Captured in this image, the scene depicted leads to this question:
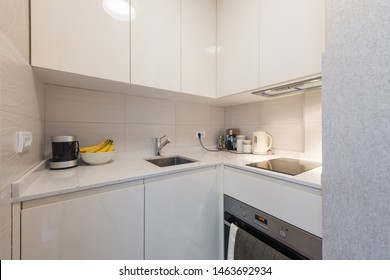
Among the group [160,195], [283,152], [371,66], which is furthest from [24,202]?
[283,152]

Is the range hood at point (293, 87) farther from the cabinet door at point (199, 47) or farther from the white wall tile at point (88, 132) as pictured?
the white wall tile at point (88, 132)

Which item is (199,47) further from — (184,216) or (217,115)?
(184,216)

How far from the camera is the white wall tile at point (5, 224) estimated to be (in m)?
0.45

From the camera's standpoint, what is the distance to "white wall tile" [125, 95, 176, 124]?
1.28 metres

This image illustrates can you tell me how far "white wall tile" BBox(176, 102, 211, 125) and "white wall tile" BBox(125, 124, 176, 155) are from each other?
5.5 inches

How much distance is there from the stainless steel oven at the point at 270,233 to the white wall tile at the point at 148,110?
35.1 inches

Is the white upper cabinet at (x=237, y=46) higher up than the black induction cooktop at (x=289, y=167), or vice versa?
the white upper cabinet at (x=237, y=46)

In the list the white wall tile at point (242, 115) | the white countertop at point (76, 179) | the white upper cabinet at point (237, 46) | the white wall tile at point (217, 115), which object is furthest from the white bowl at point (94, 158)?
the white wall tile at point (242, 115)

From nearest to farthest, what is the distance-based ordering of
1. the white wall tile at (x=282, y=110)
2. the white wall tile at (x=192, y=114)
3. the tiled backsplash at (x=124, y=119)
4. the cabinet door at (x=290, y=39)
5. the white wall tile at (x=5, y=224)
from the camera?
1. the white wall tile at (x=5, y=224)
2. the cabinet door at (x=290, y=39)
3. the tiled backsplash at (x=124, y=119)
4. the white wall tile at (x=282, y=110)
5. the white wall tile at (x=192, y=114)

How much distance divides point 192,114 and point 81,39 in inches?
40.4

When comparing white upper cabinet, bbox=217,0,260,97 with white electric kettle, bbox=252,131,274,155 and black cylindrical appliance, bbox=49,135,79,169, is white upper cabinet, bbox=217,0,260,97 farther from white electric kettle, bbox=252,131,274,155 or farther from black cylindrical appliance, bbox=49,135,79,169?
black cylindrical appliance, bbox=49,135,79,169

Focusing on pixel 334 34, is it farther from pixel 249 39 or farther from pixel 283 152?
pixel 283 152

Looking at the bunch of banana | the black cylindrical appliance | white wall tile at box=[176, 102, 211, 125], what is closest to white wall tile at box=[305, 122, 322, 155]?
white wall tile at box=[176, 102, 211, 125]

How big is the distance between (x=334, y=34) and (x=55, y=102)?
1.57 m
